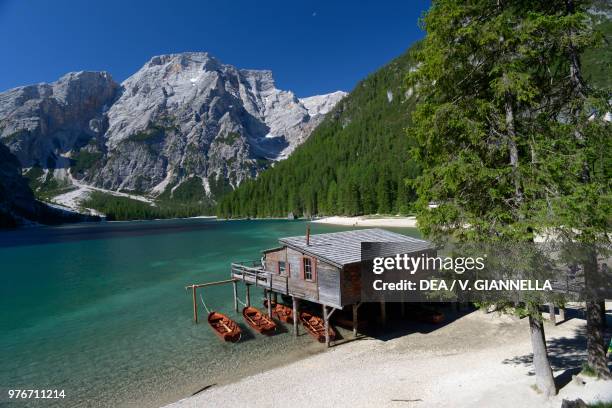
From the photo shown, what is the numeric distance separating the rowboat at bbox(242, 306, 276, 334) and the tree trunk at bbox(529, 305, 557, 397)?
54.2ft

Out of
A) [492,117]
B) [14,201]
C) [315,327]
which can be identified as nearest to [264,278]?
[315,327]

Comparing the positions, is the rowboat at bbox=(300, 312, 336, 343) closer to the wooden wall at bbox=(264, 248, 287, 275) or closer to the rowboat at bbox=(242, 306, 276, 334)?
the rowboat at bbox=(242, 306, 276, 334)

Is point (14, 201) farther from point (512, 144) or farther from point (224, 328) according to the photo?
point (512, 144)

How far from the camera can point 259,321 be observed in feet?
83.7

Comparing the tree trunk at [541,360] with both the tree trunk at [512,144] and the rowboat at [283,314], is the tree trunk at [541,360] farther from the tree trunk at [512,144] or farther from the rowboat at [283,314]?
the rowboat at [283,314]

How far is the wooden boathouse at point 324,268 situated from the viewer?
21375 millimetres

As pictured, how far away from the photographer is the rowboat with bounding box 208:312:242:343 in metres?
23.1

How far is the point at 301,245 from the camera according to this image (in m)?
23.6

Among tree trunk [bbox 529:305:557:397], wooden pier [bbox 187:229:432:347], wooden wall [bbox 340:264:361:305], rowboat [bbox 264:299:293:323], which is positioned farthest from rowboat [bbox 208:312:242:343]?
tree trunk [bbox 529:305:557:397]

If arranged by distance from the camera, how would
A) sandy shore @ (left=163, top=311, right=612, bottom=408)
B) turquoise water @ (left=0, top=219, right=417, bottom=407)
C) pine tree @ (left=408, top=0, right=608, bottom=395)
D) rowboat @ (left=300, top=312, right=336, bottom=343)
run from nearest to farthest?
1. pine tree @ (left=408, top=0, right=608, bottom=395)
2. sandy shore @ (left=163, top=311, right=612, bottom=408)
3. turquoise water @ (left=0, top=219, right=417, bottom=407)
4. rowboat @ (left=300, top=312, right=336, bottom=343)

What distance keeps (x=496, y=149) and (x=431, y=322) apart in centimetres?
1675

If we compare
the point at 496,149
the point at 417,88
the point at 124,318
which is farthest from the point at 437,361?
the point at 124,318

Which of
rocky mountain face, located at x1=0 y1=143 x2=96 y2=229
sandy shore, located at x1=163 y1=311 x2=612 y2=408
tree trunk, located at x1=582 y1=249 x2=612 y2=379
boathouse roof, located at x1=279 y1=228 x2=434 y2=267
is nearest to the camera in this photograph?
tree trunk, located at x1=582 y1=249 x2=612 y2=379

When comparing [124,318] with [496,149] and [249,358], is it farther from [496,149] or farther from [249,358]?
[496,149]
